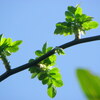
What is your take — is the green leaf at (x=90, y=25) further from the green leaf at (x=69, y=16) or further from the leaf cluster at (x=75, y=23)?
the green leaf at (x=69, y=16)

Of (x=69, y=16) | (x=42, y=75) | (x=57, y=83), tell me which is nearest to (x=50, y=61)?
(x=42, y=75)

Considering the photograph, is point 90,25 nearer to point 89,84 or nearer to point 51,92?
point 51,92

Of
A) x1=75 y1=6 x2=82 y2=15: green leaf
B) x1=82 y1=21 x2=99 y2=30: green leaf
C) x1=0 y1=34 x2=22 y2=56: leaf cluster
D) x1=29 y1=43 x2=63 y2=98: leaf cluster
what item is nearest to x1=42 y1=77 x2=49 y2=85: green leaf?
x1=29 y1=43 x2=63 y2=98: leaf cluster

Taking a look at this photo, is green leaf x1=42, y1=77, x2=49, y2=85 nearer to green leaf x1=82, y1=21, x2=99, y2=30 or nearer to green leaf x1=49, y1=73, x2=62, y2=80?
green leaf x1=49, y1=73, x2=62, y2=80

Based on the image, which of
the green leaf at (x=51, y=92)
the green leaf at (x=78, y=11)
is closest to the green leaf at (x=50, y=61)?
the green leaf at (x=51, y=92)

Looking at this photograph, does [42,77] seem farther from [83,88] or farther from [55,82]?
[83,88]
